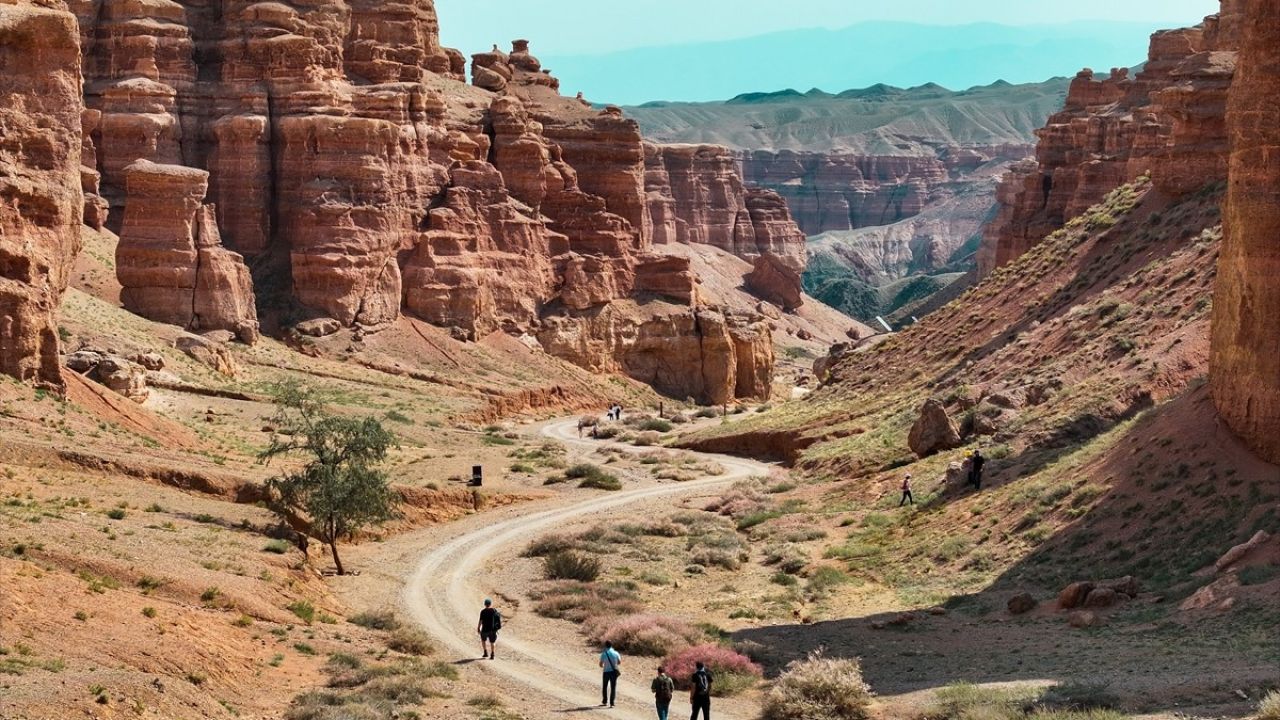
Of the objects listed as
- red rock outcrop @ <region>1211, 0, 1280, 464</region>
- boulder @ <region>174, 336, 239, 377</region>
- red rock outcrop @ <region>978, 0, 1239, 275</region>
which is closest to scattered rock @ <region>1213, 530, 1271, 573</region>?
red rock outcrop @ <region>1211, 0, 1280, 464</region>

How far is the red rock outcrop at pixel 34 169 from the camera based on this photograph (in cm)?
3931

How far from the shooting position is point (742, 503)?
153 ft

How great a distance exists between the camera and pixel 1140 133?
6762 cm

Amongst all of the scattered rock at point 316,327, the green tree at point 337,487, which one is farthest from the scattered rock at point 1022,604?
the scattered rock at point 316,327

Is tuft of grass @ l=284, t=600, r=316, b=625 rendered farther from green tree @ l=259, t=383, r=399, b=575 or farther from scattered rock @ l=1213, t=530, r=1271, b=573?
scattered rock @ l=1213, t=530, r=1271, b=573

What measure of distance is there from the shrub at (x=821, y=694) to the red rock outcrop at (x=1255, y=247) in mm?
10210

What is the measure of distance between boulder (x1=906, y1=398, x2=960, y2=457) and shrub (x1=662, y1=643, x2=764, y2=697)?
1721cm

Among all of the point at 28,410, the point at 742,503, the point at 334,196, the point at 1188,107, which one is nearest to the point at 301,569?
the point at 28,410

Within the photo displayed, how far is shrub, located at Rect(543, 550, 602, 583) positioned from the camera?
37.2 metres

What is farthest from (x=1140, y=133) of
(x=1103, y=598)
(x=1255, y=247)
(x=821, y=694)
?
(x=821, y=694)

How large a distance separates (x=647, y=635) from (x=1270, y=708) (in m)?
12.6

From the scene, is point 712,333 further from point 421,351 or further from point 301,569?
point 301,569

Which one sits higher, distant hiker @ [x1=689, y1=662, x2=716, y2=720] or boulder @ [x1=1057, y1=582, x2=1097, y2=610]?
boulder @ [x1=1057, y1=582, x2=1097, y2=610]

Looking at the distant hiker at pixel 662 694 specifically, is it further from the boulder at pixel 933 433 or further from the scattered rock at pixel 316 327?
the scattered rock at pixel 316 327
